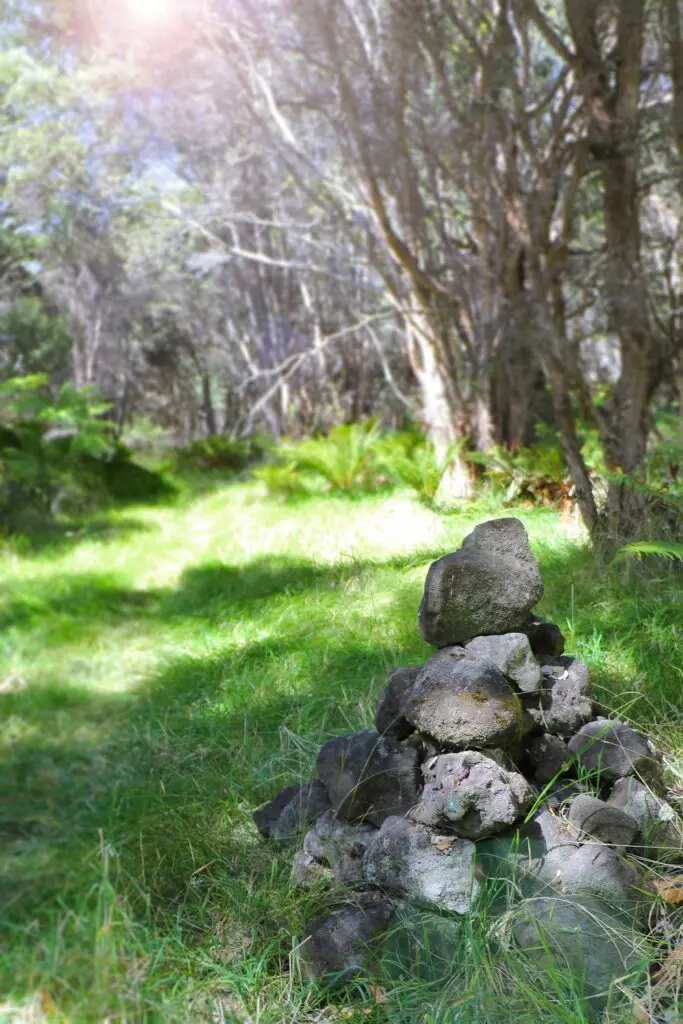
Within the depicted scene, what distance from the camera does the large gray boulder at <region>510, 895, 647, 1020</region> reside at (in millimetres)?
1715

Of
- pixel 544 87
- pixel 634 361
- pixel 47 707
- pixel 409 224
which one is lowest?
pixel 47 707

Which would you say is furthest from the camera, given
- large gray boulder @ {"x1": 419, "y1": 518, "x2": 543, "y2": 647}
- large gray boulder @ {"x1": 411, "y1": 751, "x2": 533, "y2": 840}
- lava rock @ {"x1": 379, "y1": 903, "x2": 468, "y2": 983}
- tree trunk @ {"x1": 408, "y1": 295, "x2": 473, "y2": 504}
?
tree trunk @ {"x1": 408, "y1": 295, "x2": 473, "y2": 504}

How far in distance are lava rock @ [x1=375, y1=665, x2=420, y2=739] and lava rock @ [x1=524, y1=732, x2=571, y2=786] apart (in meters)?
0.35

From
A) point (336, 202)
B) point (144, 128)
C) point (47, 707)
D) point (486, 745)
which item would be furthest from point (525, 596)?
point (144, 128)

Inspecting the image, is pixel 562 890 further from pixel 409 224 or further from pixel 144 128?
pixel 144 128

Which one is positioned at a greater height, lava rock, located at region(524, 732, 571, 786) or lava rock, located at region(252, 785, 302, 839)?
lava rock, located at region(524, 732, 571, 786)

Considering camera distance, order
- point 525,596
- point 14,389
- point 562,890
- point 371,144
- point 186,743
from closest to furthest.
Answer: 1. point 562,890
2. point 525,596
3. point 186,743
4. point 371,144
5. point 14,389

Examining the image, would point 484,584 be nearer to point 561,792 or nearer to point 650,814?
point 561,792

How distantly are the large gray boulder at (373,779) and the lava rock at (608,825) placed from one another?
0.45m

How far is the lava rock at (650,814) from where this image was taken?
2.07 meters

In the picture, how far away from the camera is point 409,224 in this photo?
6.31m

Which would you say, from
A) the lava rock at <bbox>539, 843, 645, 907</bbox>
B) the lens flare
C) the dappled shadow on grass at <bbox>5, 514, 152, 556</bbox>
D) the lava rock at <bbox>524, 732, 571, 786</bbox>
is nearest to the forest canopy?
the lens flare

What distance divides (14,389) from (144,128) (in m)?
6.04

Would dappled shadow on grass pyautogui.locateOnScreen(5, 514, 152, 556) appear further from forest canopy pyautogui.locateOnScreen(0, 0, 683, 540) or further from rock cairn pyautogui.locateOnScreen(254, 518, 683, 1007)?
rock cairn pyautogui.locateOnScreen(254, 518, 683, 1007)
